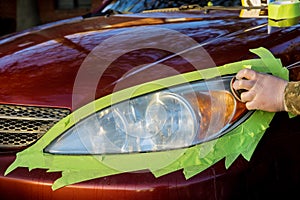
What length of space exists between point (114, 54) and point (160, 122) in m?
0.50

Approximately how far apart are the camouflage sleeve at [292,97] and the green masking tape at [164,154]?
0.09m

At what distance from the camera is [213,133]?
2.01 m

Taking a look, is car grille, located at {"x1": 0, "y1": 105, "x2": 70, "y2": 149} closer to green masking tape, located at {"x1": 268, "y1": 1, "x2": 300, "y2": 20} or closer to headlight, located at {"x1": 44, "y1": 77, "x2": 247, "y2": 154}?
headlight, located at {"x1": 44, "y1": 77, "x2": 247, "y2": 154}

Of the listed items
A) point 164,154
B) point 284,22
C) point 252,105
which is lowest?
point 164,154

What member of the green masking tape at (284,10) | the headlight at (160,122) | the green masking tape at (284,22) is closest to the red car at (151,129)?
the headlight at (160,122)

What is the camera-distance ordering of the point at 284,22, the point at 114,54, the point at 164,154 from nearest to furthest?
1. the point at 164,154
2. the point at 114,54
3. the point at 284,22

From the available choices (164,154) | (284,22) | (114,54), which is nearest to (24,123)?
(114,54)

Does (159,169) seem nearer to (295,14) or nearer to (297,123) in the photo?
(297,123)

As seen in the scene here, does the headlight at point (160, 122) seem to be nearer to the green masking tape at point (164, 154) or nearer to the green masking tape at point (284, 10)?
the green masking tape at point (164, 154)

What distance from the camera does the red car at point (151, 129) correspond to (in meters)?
1.93

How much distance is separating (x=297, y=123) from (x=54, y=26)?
6.24 ft

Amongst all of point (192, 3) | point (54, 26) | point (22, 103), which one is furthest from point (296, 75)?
point (54, 26)

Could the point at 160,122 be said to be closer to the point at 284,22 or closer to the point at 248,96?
the point at 248,96

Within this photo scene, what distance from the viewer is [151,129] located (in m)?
2.03
